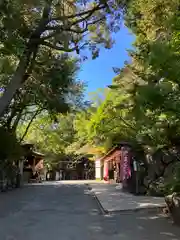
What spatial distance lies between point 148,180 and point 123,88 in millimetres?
6746

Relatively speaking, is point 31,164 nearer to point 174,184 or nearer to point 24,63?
point 24,63

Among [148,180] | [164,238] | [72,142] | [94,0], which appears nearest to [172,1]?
[94,0]

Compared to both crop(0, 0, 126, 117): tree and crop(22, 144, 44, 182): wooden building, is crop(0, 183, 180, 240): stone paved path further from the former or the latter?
crop(22, 144, 44, 182): wooden building

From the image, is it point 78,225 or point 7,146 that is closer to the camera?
point 78,225

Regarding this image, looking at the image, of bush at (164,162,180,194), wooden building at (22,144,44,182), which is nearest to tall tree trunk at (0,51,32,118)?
bush at (164,162,180,194)

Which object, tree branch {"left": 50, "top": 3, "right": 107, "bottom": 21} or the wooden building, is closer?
tree branch {"left": 50, "top": 3, "right": 107, "bottom": 21}

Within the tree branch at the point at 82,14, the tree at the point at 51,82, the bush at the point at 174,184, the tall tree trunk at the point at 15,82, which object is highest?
the tree branch at the point at 82,14

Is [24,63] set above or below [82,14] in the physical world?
below

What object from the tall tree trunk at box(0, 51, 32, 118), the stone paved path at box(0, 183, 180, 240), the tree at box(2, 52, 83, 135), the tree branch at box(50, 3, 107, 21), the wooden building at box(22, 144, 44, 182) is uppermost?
the tree branch at box(50, 3, 107, 21)

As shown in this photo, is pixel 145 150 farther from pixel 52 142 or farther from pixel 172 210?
pixel 52 142

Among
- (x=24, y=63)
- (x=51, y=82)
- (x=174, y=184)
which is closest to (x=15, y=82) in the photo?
(x=24, y=63)

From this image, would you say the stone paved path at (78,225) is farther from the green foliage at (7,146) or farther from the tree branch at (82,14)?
the green foliage at (7,146)

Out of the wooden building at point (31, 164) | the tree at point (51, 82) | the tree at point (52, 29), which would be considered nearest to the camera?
the tree at point (52, 29)

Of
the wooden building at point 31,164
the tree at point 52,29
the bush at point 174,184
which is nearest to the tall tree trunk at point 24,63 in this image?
the tree at point 52,29
